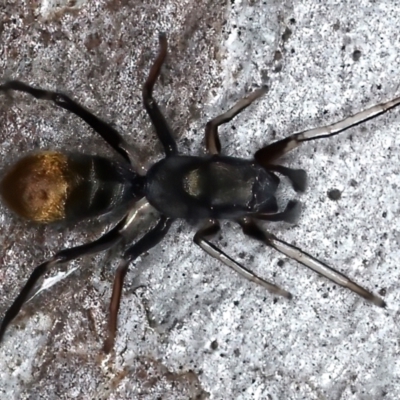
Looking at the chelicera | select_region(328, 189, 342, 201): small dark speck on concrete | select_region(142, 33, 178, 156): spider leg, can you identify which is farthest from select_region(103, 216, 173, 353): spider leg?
select_region(328, 189, 342, 201): small dark speck on concrete

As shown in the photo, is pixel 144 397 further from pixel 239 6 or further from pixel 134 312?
pixel 239 6

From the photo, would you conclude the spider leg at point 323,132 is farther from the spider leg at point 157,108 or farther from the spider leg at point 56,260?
the spider leg at point 56,260

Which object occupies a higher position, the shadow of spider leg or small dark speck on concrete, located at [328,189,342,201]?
small dark speck on concrete, located at [328,189,342,201]

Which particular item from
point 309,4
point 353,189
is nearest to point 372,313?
point 353,189

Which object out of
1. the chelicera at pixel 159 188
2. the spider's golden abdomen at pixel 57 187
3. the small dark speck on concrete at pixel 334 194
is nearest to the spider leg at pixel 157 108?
the chelicera at pixel 159 188

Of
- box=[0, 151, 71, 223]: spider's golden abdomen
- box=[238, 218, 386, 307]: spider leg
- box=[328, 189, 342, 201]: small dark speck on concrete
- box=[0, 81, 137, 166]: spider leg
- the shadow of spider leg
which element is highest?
box=[328, 189, 342, 201]: small dark speck on concrete

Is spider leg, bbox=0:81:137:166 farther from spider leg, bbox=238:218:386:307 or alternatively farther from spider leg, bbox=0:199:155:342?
spider leg, bbox=238:218:386:307
